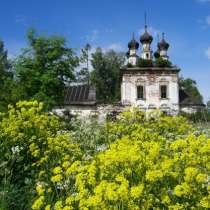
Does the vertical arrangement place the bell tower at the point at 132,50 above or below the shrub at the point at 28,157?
above

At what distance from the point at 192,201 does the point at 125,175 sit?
2.02 feet

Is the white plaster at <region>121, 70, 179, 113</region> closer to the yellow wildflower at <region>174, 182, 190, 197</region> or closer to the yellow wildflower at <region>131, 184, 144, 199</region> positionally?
the yellow wildflower at <region>174, 182, 190, 197</region>

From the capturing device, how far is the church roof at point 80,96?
1618 inches

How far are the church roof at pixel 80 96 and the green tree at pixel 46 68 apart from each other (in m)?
15.7

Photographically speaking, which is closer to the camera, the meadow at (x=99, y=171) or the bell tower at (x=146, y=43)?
the meadow at (x=99, y=171)

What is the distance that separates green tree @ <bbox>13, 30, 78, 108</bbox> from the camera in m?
23.4

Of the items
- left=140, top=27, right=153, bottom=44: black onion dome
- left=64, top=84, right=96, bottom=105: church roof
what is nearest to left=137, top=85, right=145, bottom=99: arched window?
left=64, top=84, right=96, bottom=105: church roof

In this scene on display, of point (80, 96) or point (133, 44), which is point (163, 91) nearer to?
point (80, 96)

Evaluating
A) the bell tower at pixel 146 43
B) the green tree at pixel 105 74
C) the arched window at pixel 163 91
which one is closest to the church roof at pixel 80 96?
the arched window at pixel 163 91

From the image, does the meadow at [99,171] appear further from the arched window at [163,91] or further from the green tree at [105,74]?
the green tree at [105,74]

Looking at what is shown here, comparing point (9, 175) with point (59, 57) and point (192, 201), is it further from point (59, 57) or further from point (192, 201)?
point (59, 57)

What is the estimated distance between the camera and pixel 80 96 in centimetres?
4184

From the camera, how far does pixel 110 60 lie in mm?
59594

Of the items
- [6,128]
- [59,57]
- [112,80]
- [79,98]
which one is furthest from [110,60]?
[6,128]
